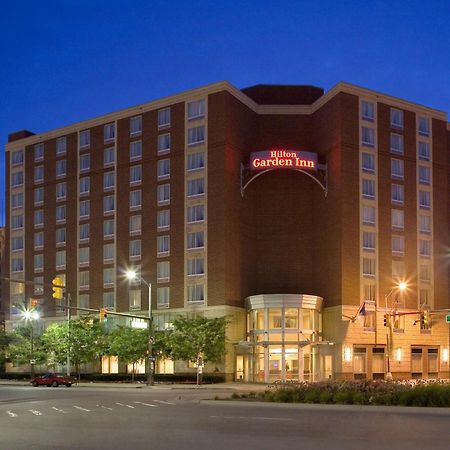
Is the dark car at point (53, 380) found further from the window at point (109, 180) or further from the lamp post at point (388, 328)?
the lamp post at point (388, 328)

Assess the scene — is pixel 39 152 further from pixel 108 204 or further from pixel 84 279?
pixel 84 279

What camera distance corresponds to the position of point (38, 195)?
315 ft

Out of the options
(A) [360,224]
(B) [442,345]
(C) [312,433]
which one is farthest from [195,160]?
(C) [312,433]

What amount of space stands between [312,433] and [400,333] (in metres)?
58.4

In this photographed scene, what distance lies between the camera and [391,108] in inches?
3268

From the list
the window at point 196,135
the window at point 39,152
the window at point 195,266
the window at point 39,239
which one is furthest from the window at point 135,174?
the window at point 39,239

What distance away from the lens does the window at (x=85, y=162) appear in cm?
9144

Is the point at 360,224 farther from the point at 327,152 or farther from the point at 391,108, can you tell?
the point at 391,108

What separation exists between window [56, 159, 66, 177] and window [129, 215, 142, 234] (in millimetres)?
12726

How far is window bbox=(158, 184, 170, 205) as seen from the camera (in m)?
83.7

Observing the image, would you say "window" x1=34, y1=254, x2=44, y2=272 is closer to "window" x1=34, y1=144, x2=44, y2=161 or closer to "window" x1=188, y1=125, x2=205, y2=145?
"window" x1=34, y1=144, x2=44, y2=161

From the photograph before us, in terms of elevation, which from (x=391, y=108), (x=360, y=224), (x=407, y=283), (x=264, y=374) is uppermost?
(x=391, y=108)

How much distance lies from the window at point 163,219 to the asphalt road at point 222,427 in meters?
47.4

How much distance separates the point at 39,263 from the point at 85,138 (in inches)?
657
